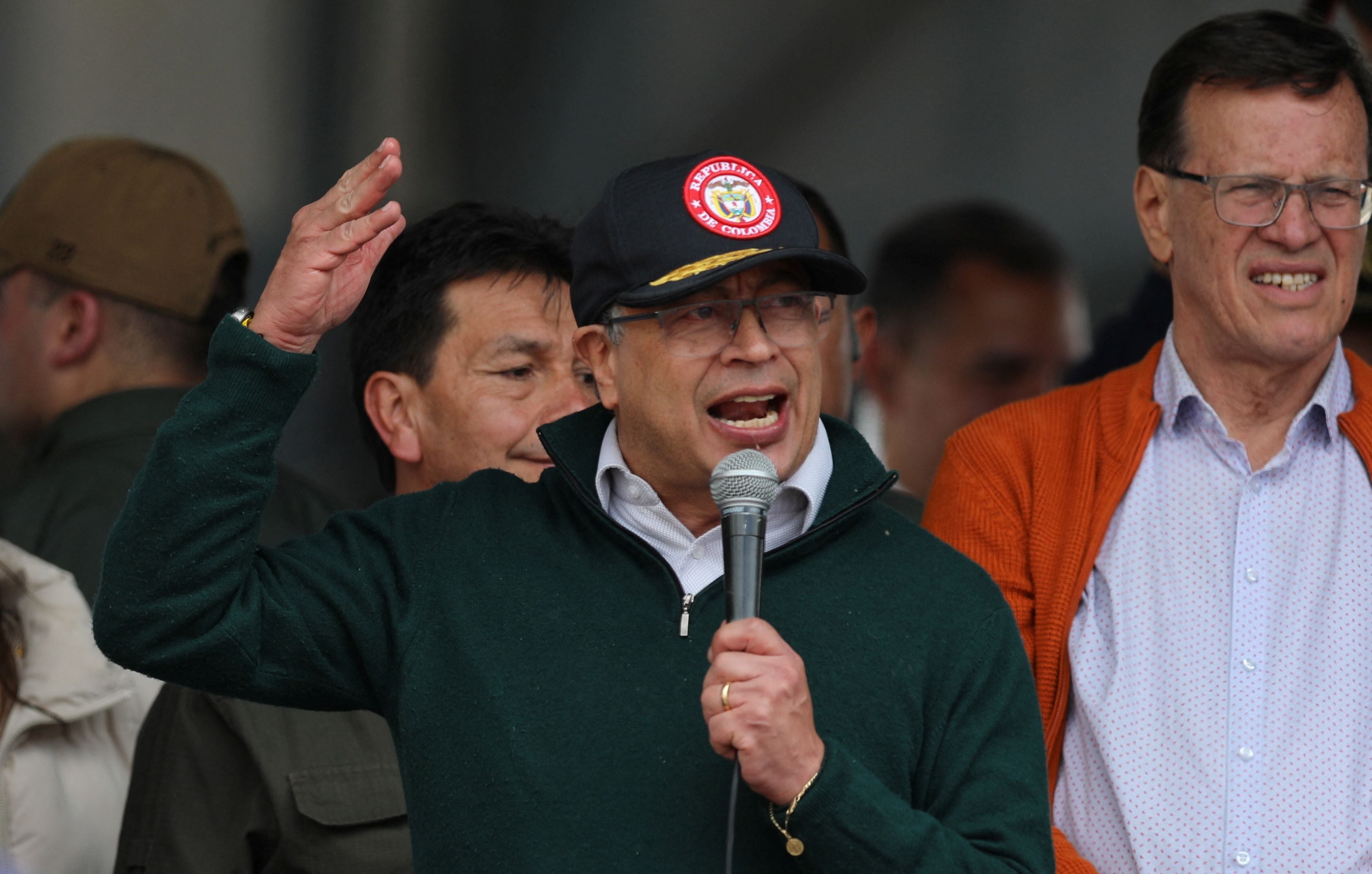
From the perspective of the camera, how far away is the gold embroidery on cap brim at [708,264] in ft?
6.79

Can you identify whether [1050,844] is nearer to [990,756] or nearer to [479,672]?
[990,756]

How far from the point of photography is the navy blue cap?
209cm

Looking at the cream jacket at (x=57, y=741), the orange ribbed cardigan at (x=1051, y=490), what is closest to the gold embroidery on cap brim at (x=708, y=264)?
the orange ribbed cardigan at (x=1051, y=490)

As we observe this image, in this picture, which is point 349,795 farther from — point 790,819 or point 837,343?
point 837,343

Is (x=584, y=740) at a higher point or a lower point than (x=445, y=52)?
lower

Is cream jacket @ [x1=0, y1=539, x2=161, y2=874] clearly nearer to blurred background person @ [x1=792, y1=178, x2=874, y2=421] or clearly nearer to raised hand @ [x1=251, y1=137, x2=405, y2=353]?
raised hand @ [x1=251, y1=137, x2=405, y2=353]

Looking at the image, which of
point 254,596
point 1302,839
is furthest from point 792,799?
point 1302,839

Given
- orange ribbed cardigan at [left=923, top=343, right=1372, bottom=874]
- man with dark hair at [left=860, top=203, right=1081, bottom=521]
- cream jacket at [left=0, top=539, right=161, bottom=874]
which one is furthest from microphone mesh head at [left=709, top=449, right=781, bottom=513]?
man with dark hair at [left=860, top=203, right=1081, bottom=521]

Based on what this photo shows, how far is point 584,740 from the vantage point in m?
1.98

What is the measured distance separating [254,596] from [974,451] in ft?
4.13

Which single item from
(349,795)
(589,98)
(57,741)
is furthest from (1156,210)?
(589,98)

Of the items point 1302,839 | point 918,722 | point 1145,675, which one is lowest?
point 1302,839

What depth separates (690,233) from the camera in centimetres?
213

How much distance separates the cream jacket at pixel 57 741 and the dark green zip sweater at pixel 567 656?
110cm
